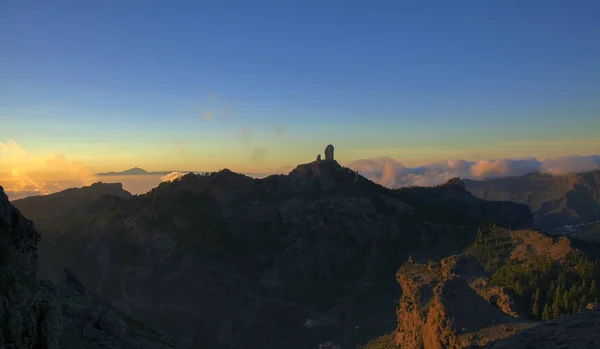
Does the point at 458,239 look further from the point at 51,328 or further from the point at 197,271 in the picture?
the point at 51,328

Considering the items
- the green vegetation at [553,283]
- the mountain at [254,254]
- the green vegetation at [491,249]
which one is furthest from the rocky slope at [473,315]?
the mountain at [254,254]

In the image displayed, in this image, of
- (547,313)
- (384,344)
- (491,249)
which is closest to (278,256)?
(384,344)

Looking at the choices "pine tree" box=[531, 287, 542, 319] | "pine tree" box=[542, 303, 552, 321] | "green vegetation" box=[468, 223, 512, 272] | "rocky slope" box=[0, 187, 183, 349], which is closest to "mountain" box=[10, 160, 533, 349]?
"green vegetation" box=[468, 223, 512, 272]

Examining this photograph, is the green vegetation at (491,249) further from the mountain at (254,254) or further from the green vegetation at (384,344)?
the green vegetation at (384,344)

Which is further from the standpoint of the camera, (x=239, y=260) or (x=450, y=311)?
(x=239, y=260)

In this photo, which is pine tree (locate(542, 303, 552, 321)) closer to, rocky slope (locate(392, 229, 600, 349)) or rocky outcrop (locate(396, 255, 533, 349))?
rocky slope (locate(392, 229, 600, 349))

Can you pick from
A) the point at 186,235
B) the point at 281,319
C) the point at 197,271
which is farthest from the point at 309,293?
the point at 186,235
